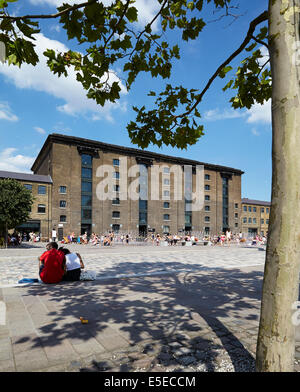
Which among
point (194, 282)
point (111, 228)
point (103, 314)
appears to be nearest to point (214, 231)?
point (111, 228)

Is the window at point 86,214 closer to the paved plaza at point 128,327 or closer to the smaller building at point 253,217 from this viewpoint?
→ the paved plaza at point 128,327

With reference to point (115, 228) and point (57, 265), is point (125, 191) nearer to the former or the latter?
point (115, 228)

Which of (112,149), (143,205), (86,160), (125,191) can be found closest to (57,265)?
(86,160)

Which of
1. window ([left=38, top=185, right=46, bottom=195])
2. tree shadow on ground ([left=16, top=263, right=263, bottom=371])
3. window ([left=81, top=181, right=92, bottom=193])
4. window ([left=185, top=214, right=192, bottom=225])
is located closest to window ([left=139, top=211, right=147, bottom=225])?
window ([left=185, top=214, right=192, bottom=225])

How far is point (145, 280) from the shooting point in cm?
794

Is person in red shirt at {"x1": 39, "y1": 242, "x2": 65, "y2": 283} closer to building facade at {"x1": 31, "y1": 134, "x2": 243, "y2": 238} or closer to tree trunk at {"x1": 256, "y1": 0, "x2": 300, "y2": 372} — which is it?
tree trunk at {"x1": 256, "y1": 0, "x2": 300, "y2": 372}

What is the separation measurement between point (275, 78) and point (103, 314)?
456cm

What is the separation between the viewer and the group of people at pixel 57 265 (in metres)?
6.97

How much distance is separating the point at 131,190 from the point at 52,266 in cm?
3976

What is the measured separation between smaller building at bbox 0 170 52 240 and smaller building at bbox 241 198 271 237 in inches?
1922

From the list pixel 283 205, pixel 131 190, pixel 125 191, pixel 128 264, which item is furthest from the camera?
pixel 131 190

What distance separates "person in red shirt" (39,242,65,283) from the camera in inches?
274

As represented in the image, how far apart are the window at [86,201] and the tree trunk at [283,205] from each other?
41304mm

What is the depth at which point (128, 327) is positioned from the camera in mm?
3986
